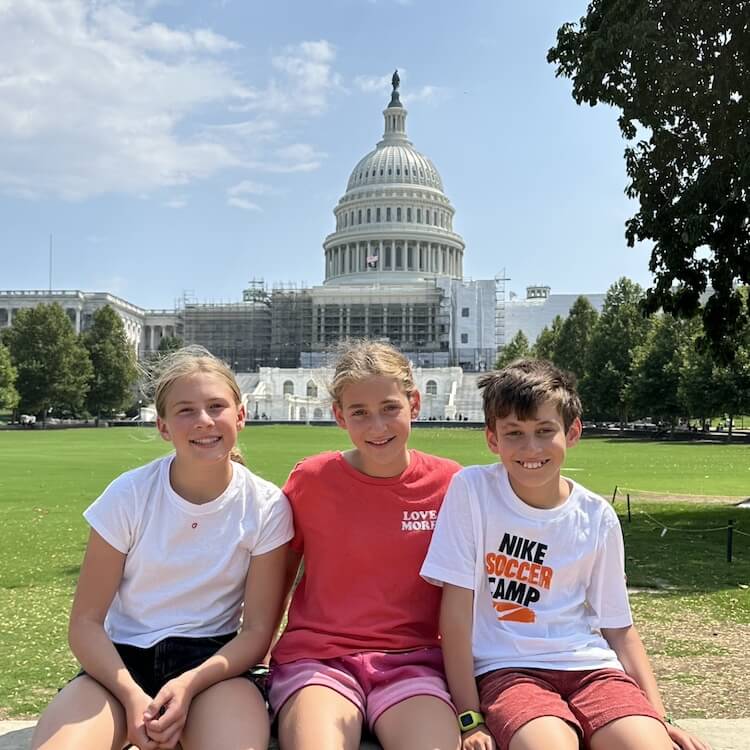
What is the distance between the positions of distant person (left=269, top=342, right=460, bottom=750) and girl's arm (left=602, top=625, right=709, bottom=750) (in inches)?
26.0

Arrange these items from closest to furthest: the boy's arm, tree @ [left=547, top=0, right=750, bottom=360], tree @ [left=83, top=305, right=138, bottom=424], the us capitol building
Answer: the boy's arm, tree @ [left=547, top=0, right=750, bottom=360], tree @ [left=83, top=305, right=138, bottom=424], the us capitol building

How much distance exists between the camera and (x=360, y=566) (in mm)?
3299

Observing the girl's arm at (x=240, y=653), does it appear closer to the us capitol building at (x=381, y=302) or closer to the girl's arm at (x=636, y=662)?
the girl's arm at (x=636, y=662)

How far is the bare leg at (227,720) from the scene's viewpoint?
2.77m

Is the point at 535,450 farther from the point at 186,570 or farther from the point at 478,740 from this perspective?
the point at 186,570

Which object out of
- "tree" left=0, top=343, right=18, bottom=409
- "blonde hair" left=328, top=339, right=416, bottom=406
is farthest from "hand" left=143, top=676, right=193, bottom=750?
"tree" left=0, top=343, right=18, bottom=409

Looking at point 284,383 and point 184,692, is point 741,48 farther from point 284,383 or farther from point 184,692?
point 284,383

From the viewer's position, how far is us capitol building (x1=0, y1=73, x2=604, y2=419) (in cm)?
10531

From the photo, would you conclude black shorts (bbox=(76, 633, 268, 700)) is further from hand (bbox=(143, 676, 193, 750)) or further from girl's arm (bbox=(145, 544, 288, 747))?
hand (bbox=(143, 676, 193, 750))

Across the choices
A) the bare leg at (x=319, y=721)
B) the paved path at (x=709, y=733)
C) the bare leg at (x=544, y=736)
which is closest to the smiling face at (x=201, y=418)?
the bare leg at (x=319, y=721)

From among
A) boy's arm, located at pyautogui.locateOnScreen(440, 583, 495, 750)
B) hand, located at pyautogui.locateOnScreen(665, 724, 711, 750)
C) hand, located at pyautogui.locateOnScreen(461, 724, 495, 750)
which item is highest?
boy's arm, located at pyautogui.locateOnScreen(440, 583, 495, 750)

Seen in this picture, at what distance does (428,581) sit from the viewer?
324cm

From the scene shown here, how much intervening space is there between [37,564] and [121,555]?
7.19 m

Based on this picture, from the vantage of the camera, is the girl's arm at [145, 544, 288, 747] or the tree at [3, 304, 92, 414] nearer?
the girl's arm at [145, 544, 288, 747]
